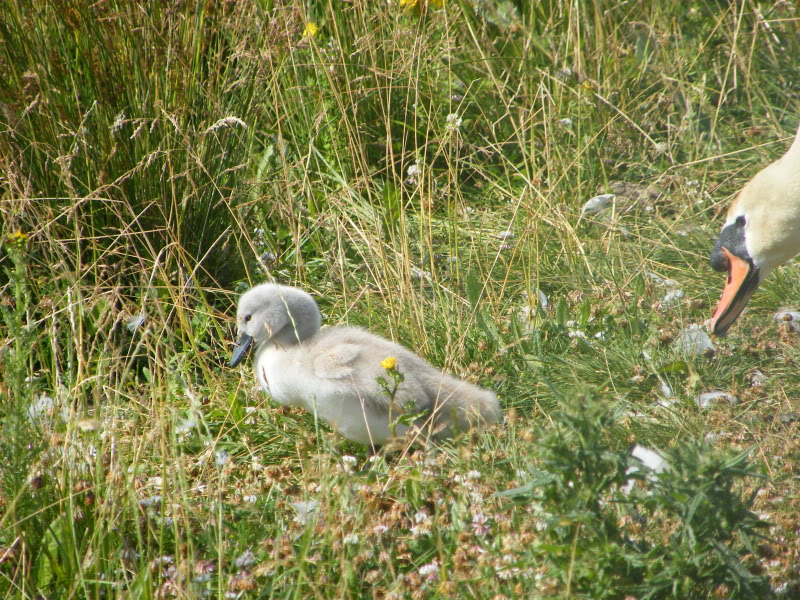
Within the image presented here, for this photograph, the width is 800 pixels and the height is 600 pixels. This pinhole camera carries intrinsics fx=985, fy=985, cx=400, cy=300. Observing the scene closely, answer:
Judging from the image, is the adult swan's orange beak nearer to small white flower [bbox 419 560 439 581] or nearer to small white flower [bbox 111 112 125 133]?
small white flower [bbox 419 560 439 581]

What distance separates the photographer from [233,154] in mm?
4254

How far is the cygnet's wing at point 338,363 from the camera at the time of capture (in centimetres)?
322

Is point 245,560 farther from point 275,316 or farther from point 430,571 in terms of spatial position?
point 275,316

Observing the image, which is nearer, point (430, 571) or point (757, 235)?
point (430, 571)

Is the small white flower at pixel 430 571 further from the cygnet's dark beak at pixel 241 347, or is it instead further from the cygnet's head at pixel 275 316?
the cygnet's dark beak at pixel 241 347

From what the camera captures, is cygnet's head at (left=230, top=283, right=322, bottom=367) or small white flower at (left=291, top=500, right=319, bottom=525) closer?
small white flower at (left=291, top=500, right=319, bottom=525)

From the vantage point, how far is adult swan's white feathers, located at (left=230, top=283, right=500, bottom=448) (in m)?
3.22

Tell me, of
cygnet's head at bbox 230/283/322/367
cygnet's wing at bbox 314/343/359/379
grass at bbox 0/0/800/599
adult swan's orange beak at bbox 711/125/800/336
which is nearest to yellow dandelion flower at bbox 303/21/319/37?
grass at bbox 0/0/800/599

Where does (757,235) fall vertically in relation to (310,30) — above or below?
below

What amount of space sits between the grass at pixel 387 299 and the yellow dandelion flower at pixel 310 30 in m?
0.08

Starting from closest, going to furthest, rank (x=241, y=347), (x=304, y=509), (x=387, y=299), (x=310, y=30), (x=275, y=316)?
(x=304, y=509) → (x=275, y=316) → (x=241, y=347) → (x=387, y=299) → (x=310, y=30)

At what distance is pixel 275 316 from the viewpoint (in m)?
3.47

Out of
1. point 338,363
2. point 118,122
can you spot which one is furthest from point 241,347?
point 118,122

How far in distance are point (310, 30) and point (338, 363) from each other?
1893 millimetres
